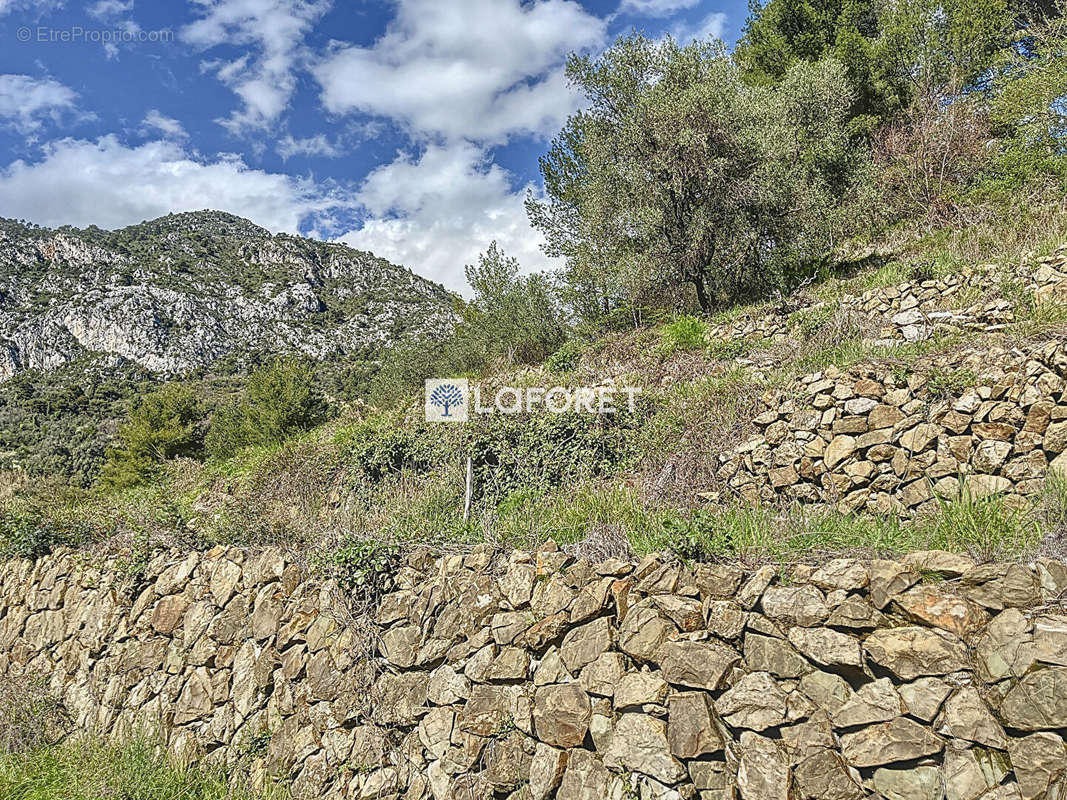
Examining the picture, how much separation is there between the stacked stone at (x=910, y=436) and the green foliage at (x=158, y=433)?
60.9ft

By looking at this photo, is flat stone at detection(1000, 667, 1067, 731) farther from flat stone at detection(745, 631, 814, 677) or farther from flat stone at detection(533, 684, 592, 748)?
flat stone at detection(533, 684, 592, 748)

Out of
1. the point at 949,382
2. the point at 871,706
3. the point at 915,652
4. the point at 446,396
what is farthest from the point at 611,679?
the point at 446,396

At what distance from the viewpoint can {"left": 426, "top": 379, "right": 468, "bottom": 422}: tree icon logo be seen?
8.66 metres

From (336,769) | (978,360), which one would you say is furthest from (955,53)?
(336,769)

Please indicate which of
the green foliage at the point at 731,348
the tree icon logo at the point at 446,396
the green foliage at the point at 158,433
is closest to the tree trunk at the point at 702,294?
the green foliage at the point at 731,348

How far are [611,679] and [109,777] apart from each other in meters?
4.37


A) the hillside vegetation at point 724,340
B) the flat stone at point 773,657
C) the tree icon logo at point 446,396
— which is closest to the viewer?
the flat stone at point 773,657

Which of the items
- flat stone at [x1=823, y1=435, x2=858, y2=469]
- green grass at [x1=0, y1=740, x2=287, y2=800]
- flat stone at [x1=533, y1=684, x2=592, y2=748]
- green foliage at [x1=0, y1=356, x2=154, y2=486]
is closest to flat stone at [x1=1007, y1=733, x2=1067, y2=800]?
flat stone at [x1=533, y1=684, x2=592, y2=748]

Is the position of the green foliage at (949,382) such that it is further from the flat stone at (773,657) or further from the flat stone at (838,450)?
the flat stone at (773,657)

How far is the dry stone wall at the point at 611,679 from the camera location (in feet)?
7.87

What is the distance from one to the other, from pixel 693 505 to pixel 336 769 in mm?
3551

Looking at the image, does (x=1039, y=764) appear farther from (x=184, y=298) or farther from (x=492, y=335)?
(x=184, y=298)

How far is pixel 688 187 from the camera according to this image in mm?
11680

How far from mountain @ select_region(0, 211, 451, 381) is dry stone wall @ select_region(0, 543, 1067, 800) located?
44.4 m
